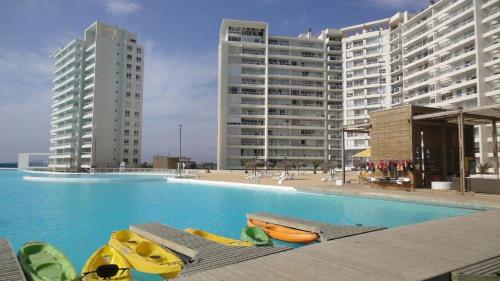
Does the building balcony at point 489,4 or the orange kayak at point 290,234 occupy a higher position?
the building balcony at point 489,4

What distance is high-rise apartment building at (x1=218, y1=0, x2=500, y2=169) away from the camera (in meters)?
73.4

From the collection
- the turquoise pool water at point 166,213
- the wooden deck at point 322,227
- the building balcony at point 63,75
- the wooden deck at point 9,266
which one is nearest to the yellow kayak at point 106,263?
the wooden deck at point 9,266

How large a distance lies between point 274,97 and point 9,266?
71501mm

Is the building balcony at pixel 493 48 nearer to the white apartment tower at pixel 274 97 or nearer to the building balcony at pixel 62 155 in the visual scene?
the white apartment tower at pixel 274 97

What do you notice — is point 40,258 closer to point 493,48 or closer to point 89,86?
point 493,48

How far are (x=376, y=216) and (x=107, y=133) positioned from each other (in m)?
74.0

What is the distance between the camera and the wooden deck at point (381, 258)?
535 centimetres

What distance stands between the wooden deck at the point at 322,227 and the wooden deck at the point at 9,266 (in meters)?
6.73

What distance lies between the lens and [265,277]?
527cm

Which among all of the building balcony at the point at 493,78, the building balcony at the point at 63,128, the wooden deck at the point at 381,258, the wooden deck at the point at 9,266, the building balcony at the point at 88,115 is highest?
the building balcony at the point at 493,78

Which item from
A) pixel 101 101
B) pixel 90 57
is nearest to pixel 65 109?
pixel 101 101

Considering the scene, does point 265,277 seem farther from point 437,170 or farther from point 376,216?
point 437,170

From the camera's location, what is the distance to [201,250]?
7.61 metres

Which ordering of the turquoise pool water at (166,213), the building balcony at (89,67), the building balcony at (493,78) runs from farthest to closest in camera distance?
the building balcony at (89,67), the building balcony at (493,78), the turquoise pool water at (166,213)
